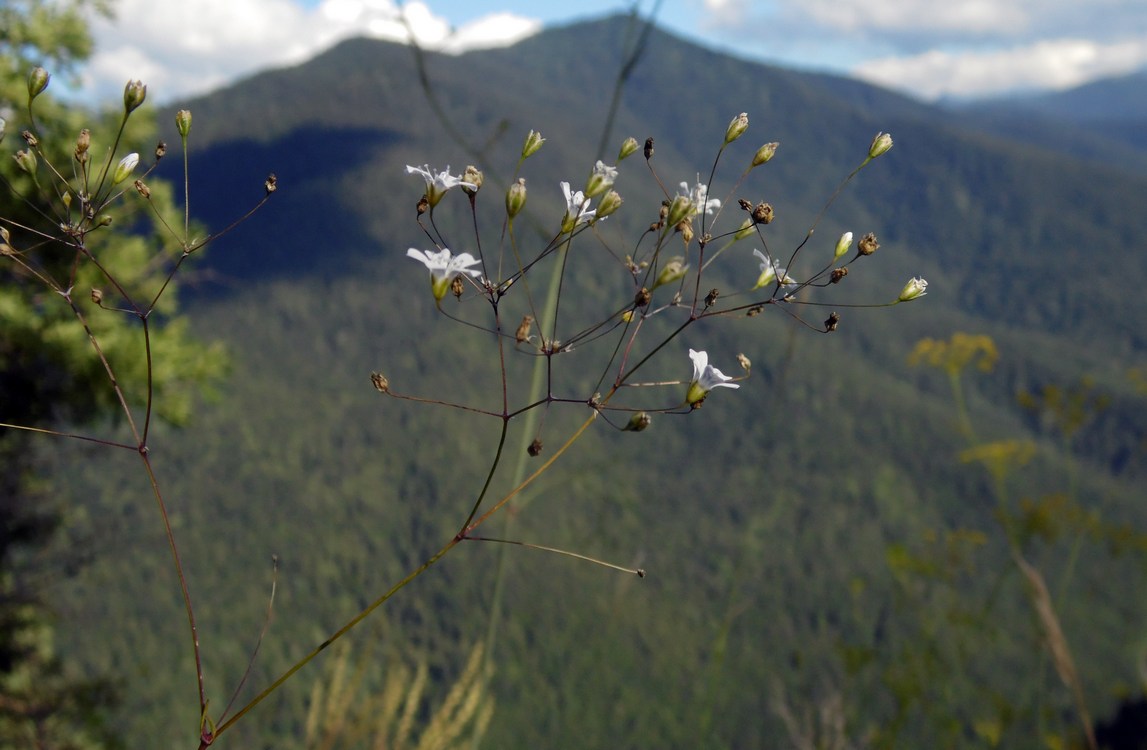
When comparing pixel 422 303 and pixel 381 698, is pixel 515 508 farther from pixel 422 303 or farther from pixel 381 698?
pixel 422 303

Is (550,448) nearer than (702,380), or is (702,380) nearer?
(702,380)

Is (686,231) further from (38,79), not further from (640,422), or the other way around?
(38,79)

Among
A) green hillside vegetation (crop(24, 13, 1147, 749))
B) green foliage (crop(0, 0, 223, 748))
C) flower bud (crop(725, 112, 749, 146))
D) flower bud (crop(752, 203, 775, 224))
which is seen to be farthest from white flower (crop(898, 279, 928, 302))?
green hillside vegetation (crop(24, 13, 1147, 749))

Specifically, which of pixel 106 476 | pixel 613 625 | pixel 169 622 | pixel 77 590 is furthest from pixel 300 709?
pixel 613 625

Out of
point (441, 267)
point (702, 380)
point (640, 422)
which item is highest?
point (441, 267)

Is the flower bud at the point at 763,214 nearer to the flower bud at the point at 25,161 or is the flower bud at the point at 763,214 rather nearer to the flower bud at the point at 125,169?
the flower bud at the point at 125,169

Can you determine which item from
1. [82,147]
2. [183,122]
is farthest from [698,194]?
[82,147]
